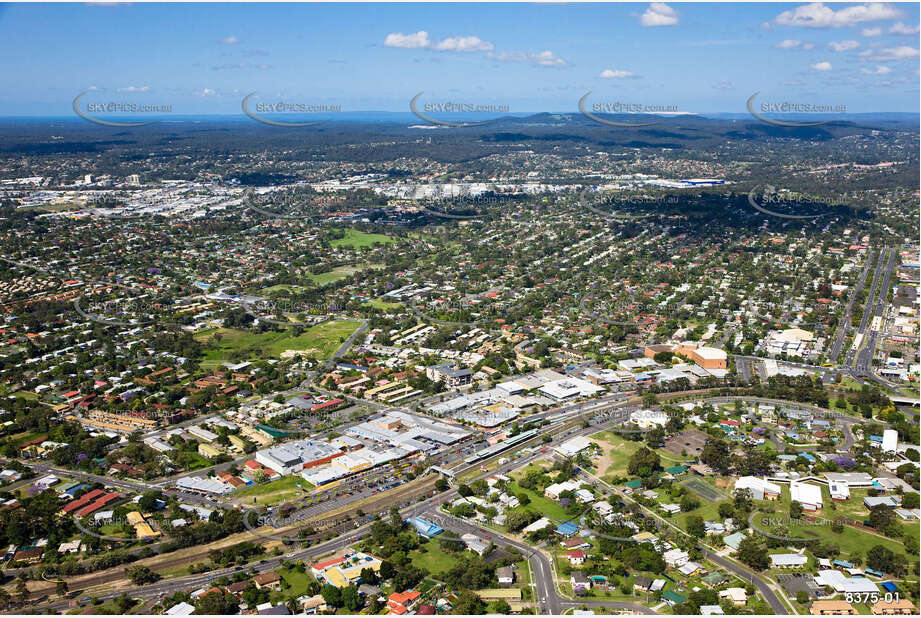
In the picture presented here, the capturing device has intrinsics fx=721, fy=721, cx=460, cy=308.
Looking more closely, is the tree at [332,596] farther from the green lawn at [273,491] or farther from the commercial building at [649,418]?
the commercial building at [649,418]

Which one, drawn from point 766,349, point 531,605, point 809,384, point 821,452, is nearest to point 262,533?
point 531,605

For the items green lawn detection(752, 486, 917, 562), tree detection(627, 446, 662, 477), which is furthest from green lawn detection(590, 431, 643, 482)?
green lawn detection(752, 486, 917, 562)

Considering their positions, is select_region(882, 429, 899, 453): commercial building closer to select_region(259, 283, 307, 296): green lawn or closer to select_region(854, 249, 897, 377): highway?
select_region(854, 249, 897, 377): highway

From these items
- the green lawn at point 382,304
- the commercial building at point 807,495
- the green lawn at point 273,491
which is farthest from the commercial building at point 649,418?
the green lawn at point 382,304

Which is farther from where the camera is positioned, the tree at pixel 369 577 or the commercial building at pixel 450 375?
the commercial building at pixel 450 375

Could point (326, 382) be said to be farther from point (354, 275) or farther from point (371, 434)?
point (354, 275)

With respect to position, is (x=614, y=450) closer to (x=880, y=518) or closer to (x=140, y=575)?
(x=880, y=518)
